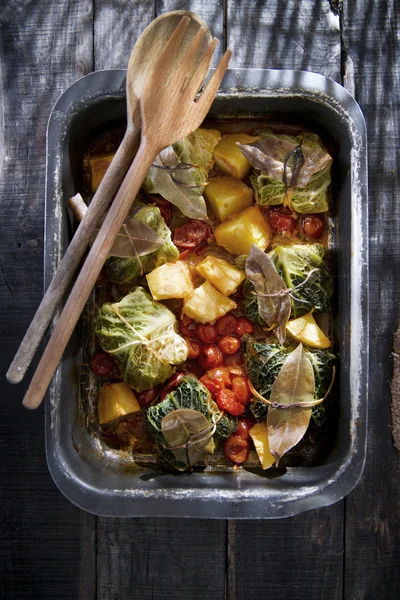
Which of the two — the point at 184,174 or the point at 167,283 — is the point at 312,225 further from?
the point at 167,283

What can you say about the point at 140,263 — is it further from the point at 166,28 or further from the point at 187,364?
the point at 166,28

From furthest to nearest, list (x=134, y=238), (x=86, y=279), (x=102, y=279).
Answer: (x=102, y=279), (x=134, y=238), (x=86, y=279)

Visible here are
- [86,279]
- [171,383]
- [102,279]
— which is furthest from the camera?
[102,279]

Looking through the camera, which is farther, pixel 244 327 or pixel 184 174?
pixel 244 327

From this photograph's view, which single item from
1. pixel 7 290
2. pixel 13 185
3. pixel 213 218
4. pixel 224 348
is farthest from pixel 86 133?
pixel 224 348

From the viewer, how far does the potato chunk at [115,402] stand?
118 inches

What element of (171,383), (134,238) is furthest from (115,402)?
(134,238)

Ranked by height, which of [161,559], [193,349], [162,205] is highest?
[162,205]

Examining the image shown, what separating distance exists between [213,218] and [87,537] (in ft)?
6.27

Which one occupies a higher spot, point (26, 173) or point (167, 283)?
point (26, 173)

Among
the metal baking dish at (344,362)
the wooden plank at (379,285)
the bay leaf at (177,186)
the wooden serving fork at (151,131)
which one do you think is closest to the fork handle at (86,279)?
the wooden serving fork at (151,131)

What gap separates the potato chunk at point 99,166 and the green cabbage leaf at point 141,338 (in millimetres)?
623

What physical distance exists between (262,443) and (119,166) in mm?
1549

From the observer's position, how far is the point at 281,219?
3074 mm
